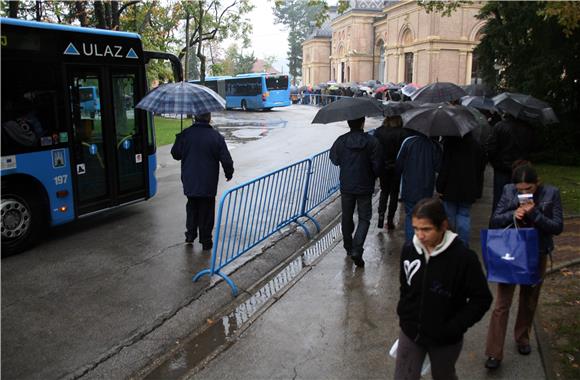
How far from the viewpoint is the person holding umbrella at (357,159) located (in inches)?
251

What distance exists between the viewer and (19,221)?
23.2 feet

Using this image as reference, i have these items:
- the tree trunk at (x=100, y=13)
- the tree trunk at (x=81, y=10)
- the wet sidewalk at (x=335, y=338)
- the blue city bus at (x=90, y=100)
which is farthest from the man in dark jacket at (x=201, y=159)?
the tree trunk at (x=81, y=10)

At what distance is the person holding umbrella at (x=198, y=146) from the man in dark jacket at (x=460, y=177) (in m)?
2.70

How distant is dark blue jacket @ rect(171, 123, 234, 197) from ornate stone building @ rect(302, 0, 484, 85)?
27621 millimetres

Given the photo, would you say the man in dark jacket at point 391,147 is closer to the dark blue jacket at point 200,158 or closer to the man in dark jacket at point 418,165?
the man in dark jacket at point 418,165

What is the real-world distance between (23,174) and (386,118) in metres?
5.19

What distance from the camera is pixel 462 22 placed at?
4534 centimetres

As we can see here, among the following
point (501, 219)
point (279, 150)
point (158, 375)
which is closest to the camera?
point (501, 219)

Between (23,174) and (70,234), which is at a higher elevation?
(23,174)

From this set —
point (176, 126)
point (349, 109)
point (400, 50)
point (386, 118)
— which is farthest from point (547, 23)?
point (400, 50)

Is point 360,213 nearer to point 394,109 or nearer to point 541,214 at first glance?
point 394,109

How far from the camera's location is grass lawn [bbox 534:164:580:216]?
31.9ft

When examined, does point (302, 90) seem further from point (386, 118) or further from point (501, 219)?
point (501, 219)

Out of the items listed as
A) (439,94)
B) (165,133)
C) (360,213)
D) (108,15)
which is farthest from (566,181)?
(165,133)
